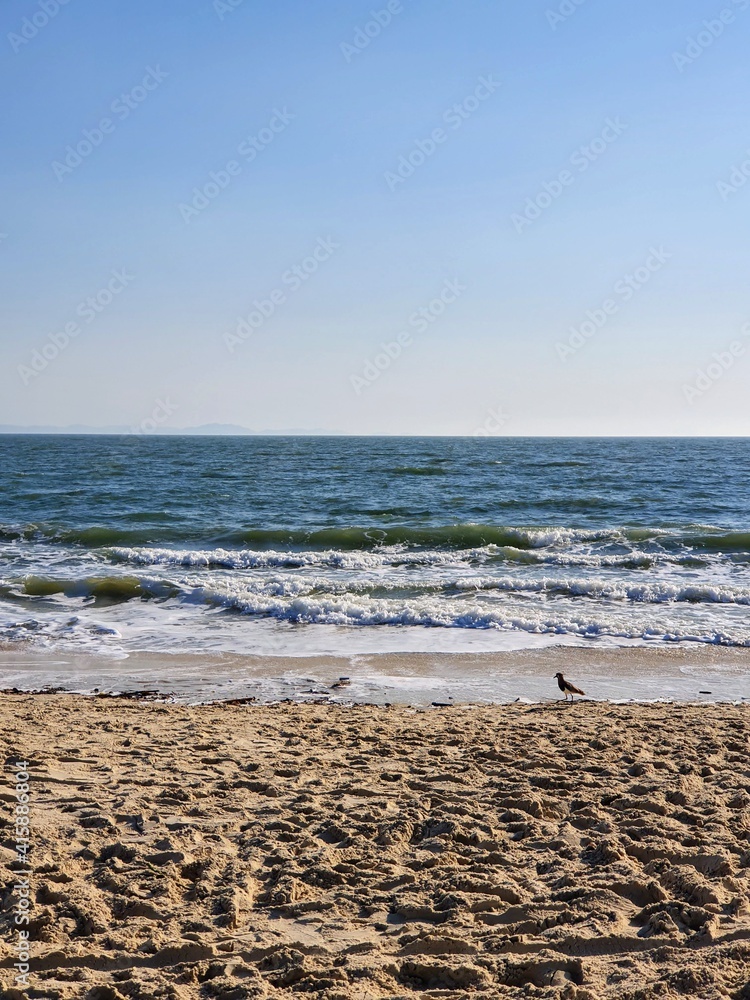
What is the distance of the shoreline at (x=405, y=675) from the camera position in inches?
370

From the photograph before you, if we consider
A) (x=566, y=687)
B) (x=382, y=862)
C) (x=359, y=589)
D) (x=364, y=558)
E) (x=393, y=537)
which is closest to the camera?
(x=382, y=862)

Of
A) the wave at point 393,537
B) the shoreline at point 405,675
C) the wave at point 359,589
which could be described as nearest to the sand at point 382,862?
the shoreline at point 405,675

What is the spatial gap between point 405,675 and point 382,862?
5.74 m

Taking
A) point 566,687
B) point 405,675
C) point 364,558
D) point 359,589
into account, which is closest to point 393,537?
point 364,558

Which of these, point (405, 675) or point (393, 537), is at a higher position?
point (393, 537)

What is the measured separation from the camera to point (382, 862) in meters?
4.59

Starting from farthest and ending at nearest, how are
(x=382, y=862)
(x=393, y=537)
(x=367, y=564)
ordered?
(x=393, y=537), (x=367, y=564), (x=382, y=862)

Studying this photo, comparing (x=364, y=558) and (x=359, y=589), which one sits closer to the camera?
(x=359, y=589)

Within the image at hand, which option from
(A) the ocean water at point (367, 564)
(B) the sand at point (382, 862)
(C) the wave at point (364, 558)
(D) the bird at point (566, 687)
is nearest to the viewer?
(B) the sand at point (382, 862)

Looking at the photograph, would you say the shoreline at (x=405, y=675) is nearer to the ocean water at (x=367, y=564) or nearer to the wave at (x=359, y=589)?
the ocean water at (x=367, y=564)

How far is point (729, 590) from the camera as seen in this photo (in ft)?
49.8

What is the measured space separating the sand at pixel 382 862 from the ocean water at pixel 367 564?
5128 millimetres

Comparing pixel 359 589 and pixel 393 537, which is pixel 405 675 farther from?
pixel 393 537

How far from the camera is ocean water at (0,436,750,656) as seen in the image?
12.6 meters
